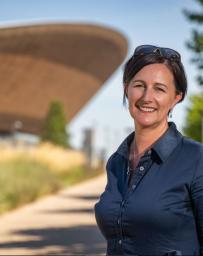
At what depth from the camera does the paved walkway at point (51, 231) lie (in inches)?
380

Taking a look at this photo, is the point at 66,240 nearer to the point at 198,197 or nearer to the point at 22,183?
the point at 22,183

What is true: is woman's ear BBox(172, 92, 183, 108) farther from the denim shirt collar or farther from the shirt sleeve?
the shirt sleeve

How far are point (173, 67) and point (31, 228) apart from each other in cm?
1062

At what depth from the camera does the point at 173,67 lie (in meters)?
2.16

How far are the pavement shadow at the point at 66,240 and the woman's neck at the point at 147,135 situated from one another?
6905 mm

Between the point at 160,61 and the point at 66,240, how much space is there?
864 centimetres

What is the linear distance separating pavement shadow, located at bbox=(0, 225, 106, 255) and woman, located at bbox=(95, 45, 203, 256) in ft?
22.7

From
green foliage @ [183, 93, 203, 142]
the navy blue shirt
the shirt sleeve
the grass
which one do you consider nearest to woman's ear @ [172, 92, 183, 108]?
the navy blue shirt

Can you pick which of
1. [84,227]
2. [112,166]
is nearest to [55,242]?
[84,227]

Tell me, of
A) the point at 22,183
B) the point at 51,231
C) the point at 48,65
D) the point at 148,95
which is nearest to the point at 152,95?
the point at 148,95

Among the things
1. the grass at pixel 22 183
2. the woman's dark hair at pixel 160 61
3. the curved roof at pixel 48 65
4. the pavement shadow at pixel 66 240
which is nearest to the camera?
the woman's dark hair at pixel 160 61

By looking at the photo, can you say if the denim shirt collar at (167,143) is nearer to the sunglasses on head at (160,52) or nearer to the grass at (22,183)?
the sunglasses on head at (160,52)

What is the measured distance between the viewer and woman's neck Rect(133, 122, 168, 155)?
2238mm

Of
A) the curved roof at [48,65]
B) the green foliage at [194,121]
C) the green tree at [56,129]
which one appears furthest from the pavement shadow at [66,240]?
the curved roof at [48,65]
